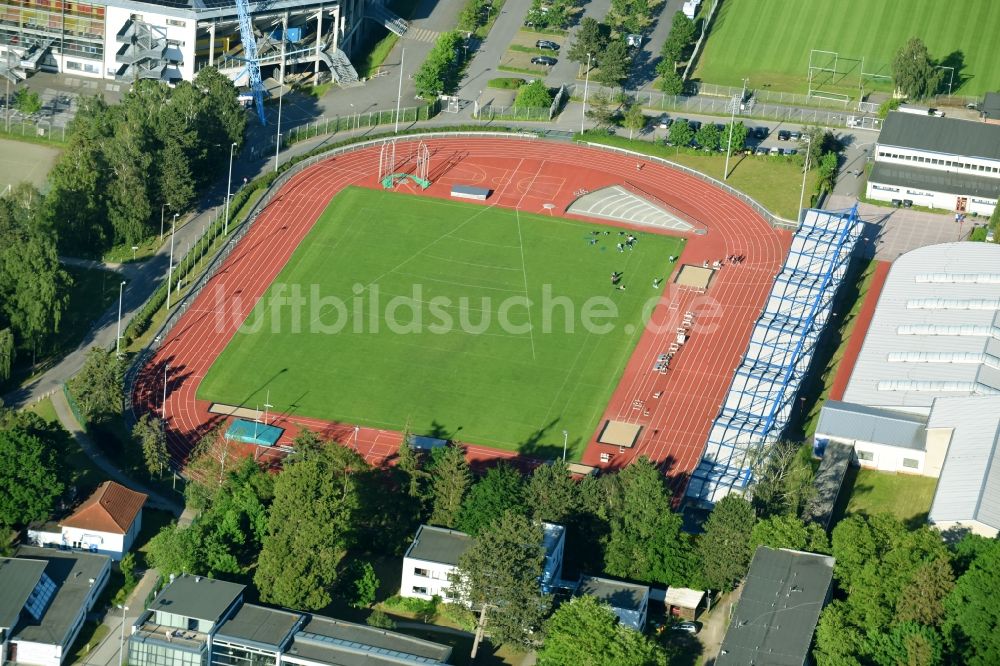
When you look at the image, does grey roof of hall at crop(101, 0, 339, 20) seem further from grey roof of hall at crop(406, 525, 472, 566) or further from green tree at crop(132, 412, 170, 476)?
grey roof of hall at crop(406, 525, 472, 566)

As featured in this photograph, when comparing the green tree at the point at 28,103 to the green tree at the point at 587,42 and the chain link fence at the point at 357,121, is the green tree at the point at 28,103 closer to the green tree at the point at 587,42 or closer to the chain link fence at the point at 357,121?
the chain link fence at the point at 357,121

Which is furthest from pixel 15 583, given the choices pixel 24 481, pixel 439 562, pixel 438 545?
pixel 438 545

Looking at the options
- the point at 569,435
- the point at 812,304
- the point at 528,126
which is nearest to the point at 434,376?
the point at 569,435

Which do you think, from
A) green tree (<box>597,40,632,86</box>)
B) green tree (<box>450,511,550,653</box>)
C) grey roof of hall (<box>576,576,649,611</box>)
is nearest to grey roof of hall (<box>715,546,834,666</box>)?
grey roof of hall (<box>576,576,649,611</box>)

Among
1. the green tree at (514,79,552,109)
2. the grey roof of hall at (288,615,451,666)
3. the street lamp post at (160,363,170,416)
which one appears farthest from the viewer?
the green tree at (514,79,552,109)

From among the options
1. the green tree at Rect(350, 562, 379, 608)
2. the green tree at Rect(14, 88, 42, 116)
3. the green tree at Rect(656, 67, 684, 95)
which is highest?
the green tree at Rect(656, 67, 684, 95)

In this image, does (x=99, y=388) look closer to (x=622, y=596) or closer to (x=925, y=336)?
(x=622, y=596)
